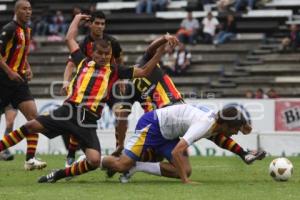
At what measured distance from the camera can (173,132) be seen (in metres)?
11.7

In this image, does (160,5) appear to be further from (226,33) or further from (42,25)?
(42,25)

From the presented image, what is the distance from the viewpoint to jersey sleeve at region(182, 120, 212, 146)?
1103cm

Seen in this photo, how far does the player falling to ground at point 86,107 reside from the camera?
11.4 m

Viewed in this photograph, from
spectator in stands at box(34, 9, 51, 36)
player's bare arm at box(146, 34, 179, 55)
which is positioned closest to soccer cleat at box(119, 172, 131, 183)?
player's bare arm at box(146, 34, 179, 55)

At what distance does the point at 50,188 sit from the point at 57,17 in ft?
69.3

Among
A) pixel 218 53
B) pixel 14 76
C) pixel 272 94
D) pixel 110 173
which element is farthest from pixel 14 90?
pixel 218 53

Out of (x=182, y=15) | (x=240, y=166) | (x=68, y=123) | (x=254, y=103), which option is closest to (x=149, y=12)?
(x=182, y=15)

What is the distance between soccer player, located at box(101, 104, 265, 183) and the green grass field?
0.74 ft

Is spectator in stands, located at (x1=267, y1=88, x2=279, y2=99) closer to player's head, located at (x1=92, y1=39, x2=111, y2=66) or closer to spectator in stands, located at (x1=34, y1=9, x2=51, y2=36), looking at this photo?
spectator in stands, located at (x1=34, y1=9, x2=51, y2=36)

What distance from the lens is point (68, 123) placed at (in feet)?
37.3

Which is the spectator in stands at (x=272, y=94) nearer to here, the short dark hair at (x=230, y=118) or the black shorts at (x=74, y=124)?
the short dark hair at (x=230, y=118)

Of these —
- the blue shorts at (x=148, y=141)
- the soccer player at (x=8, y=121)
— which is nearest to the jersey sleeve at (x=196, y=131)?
the blue shorts at (x=148, y=141)

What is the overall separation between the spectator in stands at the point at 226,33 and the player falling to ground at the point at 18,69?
1534cm

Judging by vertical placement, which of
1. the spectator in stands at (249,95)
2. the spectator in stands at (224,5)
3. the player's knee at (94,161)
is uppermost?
the player's knee at (94,161)
